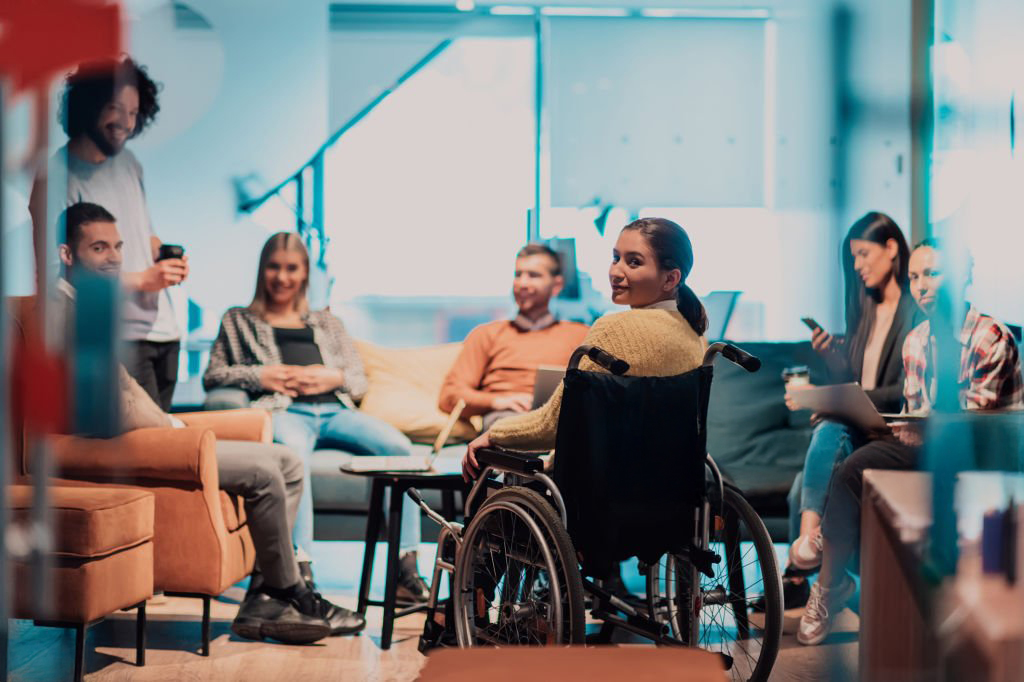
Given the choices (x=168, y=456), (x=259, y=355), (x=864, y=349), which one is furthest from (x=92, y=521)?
(x=864, y=349)

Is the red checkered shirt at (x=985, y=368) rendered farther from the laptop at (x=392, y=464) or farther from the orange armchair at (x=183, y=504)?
the orange armchair at (x=183, y=504)

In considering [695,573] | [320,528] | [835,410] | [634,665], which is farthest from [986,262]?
[320,528]

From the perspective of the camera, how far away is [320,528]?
11.7ft

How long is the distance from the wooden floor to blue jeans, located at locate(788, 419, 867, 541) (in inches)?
12.8

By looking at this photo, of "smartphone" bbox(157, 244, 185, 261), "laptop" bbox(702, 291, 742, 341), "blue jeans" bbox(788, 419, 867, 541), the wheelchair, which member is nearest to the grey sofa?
"blue jeans" bbox(788, 419, 867, 541)

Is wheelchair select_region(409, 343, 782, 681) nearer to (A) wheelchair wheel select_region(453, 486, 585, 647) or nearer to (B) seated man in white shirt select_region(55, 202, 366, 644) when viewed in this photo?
(A) wheelchair wheel select_region(453, 486, 585, 647)

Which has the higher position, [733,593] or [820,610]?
[733,593]

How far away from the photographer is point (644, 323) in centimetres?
219

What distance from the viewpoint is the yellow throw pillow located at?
13.2 feet

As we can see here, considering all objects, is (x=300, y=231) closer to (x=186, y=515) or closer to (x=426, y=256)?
(x=426, y=256)

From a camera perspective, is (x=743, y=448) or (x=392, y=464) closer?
(x=392, y=464)

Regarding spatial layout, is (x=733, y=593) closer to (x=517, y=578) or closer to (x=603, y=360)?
(x=517, y=578)

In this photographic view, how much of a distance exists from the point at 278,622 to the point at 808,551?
1.43 metres

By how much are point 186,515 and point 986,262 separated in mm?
2019
